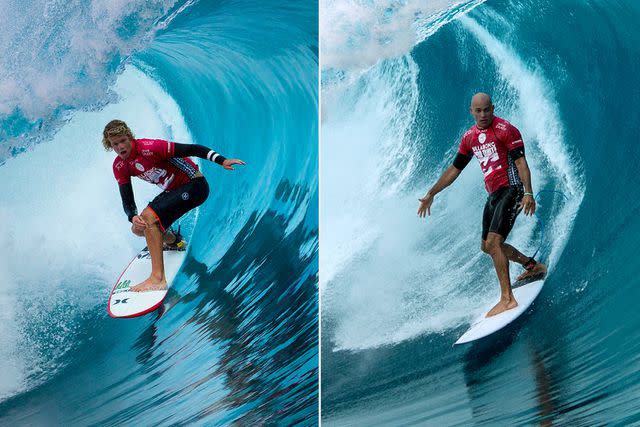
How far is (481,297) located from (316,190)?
1.09 metres

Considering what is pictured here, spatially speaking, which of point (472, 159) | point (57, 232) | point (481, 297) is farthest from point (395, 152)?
point (57, 232)

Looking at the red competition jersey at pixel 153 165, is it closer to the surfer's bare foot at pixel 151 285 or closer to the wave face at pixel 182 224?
the wave face at pixel 182 224

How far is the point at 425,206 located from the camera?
12.5 ft

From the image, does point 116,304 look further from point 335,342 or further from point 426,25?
point 426,25

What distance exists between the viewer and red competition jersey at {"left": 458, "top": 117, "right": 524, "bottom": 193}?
3396 mm

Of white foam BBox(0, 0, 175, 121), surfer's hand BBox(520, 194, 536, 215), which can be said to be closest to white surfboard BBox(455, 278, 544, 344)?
surfer's hand BBox(520, 194, 536, 215)

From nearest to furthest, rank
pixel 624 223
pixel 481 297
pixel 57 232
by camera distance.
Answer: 1. pixel 624 223
2. pixel 481 297
3. pixel 57 232

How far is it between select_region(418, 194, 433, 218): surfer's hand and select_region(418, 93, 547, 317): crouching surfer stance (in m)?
Result: 0.35

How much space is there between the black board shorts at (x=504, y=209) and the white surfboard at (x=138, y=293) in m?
1.62

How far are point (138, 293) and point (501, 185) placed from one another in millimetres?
1887

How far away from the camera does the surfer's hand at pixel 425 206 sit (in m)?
3.78

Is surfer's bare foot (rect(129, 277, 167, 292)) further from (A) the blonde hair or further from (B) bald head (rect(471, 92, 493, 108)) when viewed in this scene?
(B) bald head (rect(471, 92, 493, 108))

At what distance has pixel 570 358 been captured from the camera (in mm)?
3396

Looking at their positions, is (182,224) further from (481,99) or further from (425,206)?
(481,99)
